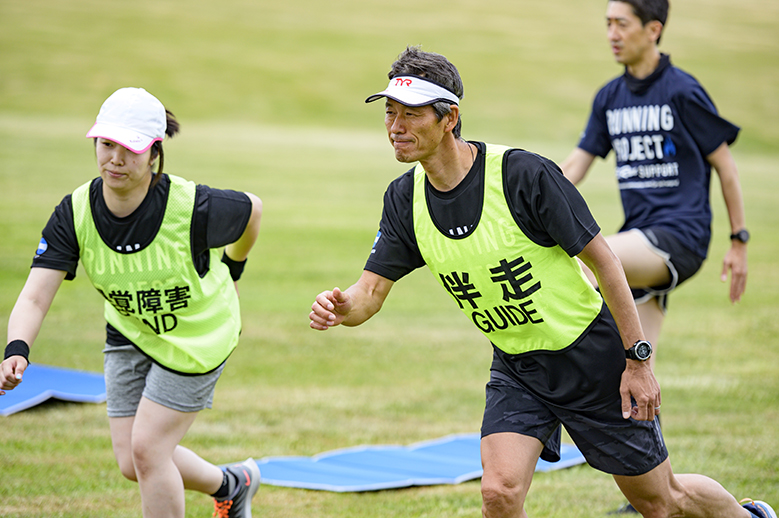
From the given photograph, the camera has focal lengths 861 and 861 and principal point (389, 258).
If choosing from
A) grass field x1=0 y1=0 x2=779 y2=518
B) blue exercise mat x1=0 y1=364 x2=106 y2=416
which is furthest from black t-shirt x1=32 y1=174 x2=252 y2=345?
blue exercise mat x1=0 y1=364 x2=106 y2=416

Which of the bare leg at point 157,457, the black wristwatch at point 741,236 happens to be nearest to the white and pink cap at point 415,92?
the bare leg at point 157,457

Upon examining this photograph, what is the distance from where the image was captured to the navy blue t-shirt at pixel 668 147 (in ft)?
15.9

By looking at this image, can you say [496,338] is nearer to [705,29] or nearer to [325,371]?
[325,371]

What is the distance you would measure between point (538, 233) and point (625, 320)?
0.45 metres

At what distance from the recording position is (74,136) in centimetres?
2827

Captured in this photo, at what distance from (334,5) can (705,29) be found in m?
26.7

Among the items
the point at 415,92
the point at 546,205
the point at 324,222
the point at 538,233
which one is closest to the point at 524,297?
the point at 538,233

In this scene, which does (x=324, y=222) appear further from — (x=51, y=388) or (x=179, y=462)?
(x=179, y=462)

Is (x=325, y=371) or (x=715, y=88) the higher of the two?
(x=715, y=88)

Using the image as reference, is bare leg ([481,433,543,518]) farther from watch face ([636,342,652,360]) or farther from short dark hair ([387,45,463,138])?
short dark hair ([387,45,463,138])

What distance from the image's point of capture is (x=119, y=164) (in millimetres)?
3572

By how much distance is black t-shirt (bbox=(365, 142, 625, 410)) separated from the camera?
309 centimetres

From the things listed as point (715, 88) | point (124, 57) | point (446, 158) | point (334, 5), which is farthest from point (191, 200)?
point (334, 5)

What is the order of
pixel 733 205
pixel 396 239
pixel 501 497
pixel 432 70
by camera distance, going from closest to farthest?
pixel 501 497, pixel 432 70, pixel 396 239, pixel 733 205
